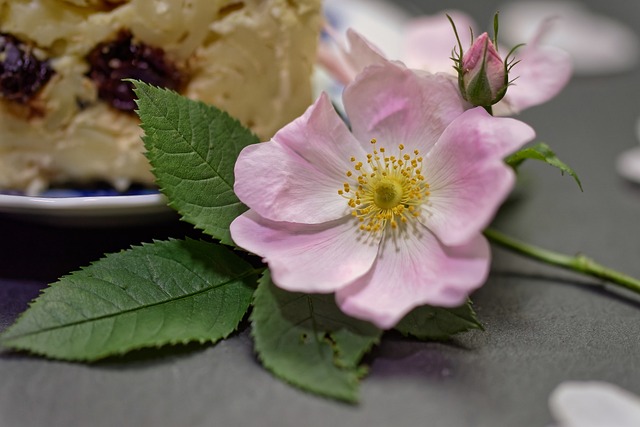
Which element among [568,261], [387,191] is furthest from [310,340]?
[568,261]

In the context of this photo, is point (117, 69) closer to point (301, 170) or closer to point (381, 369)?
point (301, 170)

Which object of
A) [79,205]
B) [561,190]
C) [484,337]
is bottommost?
[561,190]

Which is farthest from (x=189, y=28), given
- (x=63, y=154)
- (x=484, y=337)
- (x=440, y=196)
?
(x=484, y=337)

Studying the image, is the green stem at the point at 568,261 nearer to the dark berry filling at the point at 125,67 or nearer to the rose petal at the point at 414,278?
the rose petal at the point at 414,278

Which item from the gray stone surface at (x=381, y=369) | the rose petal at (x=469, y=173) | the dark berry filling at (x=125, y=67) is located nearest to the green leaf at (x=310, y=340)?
the gray stone surface at (x=381, y=369)

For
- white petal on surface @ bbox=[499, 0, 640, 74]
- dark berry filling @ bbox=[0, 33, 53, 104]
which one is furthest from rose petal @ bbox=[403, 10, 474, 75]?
white petal on surface @ bbox=[499, 0, 640, 74]

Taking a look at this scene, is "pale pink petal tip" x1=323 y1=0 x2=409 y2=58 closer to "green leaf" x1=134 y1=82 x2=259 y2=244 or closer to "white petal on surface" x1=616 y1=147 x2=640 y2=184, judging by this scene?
"white petal on surface" x1=616 y1=147 x2=640 y2=184

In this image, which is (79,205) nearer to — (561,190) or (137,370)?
(137,370)
